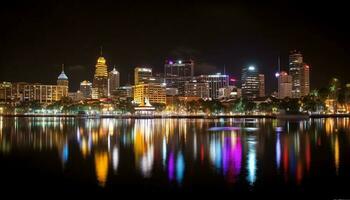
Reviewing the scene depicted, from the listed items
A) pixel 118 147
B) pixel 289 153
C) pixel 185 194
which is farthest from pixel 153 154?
pixel 185 194

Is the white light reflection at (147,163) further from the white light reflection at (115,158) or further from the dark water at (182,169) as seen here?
the white light reflection at (115,158)

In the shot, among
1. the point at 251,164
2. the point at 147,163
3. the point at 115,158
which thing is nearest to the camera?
Answer: the point at 251,164

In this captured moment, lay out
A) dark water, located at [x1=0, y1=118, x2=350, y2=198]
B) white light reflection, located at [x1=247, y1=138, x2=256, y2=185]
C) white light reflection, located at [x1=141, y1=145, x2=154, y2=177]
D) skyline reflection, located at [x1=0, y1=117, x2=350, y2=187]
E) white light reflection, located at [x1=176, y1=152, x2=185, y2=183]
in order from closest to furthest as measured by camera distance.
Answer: dark water, located at [x1=0, y1=118, x2=350, y2=198] < white light reflection, located at [x1=247, y1=138, x2=256, y2=185] < white light reflection, located at [x1=176, y1=152, x2=185, y2=183] < skyline reflection, located at [x1=0, y1=117, x2=350, y2=187] < white light reflection, located at [x1=141, y1=145, x2=154, y2=177]

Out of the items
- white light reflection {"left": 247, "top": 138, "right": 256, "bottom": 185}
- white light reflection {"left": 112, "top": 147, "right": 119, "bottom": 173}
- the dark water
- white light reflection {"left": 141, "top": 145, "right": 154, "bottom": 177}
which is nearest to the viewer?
the dark water

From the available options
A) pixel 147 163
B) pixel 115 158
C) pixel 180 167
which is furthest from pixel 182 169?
pixel 115 158

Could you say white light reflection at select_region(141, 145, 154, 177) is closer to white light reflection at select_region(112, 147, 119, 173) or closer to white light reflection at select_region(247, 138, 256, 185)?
white light reflection at select_region(112, 147, 119, 173)

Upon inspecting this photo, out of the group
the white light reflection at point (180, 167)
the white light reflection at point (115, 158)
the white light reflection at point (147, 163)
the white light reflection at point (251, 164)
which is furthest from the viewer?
the white light reflection at point (115, 158)

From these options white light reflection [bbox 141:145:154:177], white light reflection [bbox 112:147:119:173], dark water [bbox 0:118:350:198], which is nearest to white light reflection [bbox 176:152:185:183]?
dark water [bbox 0:118:350:198]

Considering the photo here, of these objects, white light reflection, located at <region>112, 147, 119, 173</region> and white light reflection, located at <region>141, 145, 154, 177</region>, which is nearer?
white light reflection, located at <region>141, 145, 154, 177</region>

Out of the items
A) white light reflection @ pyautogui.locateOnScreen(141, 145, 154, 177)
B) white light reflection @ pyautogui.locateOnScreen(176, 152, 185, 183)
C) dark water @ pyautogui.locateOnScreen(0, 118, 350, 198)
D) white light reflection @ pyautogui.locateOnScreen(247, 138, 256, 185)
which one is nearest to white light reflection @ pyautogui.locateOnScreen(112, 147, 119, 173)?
dark water @ pyautogui.locateOnScreen(0, 118, 350, 198)

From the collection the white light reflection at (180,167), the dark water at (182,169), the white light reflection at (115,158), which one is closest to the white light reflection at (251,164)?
the dark water at (182,169)

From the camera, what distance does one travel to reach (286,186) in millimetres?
17281

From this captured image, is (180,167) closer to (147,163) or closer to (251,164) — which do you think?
(147,163)

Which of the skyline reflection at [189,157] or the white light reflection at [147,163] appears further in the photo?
the white light reflection at [147,163]
